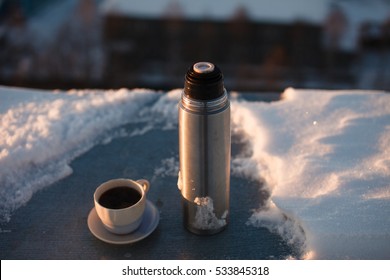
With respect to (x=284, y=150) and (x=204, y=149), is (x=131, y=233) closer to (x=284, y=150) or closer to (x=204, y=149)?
(x=204, y=149)

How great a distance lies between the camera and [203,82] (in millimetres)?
1343

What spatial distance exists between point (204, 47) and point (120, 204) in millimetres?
8867

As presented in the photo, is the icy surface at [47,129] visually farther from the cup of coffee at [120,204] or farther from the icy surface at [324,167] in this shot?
the icy surface at [324,167]

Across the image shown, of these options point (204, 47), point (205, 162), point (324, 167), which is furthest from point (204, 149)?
point (204, 47)

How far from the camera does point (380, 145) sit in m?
1.82

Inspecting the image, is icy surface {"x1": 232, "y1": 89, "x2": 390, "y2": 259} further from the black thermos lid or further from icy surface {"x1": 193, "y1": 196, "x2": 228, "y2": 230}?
the black thermos lid

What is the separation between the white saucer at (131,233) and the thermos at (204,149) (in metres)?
0.10

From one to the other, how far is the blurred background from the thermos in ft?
26.5

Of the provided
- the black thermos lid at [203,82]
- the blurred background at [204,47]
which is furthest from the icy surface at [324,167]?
the blurred background at [204,47]

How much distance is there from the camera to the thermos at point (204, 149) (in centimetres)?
136

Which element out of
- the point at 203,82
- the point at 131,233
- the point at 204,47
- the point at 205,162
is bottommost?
the point at 204,47
